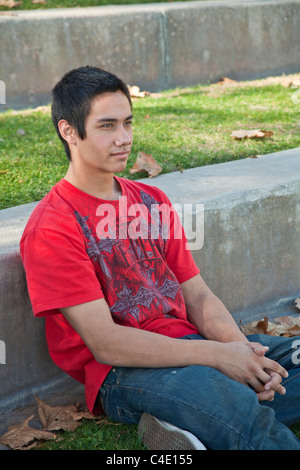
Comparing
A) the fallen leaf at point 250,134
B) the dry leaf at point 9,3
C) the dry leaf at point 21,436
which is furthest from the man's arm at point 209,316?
the dry leaf at point 9,3

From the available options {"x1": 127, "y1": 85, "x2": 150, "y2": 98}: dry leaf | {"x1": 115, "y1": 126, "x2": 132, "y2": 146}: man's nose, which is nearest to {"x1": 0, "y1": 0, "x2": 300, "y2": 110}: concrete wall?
{"x1": 127, "y1": 85, "x2": 150, "y2": 98}: dry leaf

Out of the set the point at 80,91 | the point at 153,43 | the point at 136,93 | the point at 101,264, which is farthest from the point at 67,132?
the point at 153,43

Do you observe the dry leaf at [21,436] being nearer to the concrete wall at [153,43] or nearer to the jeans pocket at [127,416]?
the jeans pocket at [127,416]

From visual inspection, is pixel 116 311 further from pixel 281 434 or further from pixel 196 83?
pixel 196 83

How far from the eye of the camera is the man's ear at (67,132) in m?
2.45

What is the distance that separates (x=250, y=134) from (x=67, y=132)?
8.17 ft

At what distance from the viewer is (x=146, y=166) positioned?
3.90 meters

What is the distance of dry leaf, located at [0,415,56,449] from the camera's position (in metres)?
2.38

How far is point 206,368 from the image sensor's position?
88.4 inches

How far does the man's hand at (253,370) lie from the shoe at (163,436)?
28 cm

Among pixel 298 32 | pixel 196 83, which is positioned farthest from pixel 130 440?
pixel 298 32
